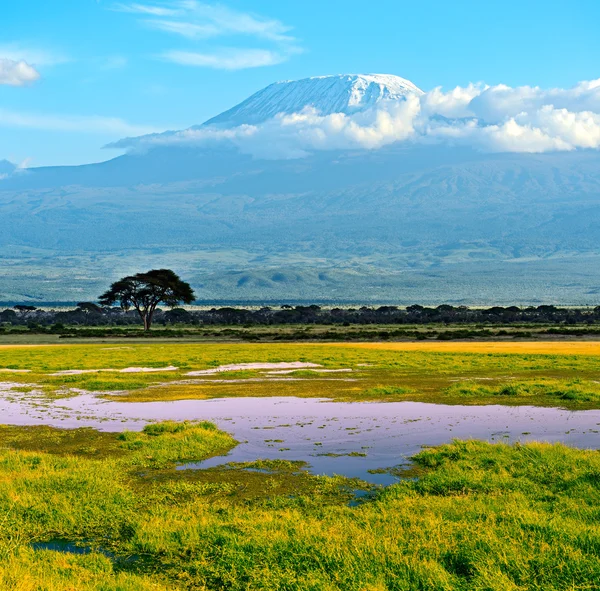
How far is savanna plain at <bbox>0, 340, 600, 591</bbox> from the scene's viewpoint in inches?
325

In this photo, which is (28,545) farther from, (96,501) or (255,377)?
(255,377)

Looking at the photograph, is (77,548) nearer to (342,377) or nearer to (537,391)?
(537,391)

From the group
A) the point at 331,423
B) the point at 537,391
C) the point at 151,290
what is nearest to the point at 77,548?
the point at 331,423

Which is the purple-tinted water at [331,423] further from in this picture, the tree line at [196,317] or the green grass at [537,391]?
the tree line at [196,317]

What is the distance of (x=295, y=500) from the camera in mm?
10969

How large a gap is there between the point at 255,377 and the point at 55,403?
30.1 ft

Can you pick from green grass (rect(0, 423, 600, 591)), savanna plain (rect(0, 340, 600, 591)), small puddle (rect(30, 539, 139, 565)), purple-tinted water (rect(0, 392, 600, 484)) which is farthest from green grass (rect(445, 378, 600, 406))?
small puddle (rect(30, 539, 139, 565))

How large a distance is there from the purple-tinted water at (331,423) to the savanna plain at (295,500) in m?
0.10

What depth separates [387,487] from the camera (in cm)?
1177

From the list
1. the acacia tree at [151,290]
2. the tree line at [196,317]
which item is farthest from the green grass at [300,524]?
the tree line at [196,317]

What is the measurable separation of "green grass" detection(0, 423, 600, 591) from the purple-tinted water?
1.19 m

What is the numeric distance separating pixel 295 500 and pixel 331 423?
24.2ft

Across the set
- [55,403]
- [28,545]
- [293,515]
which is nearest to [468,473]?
[293,515]

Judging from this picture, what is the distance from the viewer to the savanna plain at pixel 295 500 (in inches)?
325
